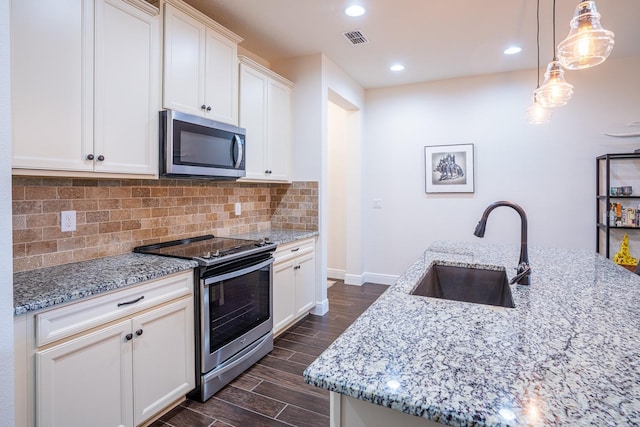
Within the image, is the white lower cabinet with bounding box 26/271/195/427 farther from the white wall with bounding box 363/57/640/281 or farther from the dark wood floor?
the white wall with bounding box 363/57/640/281

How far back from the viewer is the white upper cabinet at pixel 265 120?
3064 mm

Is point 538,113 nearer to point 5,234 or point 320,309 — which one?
point 320,309

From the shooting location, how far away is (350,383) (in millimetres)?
751

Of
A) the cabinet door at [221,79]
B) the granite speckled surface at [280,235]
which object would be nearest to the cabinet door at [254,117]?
the cabinet door at [221,79]

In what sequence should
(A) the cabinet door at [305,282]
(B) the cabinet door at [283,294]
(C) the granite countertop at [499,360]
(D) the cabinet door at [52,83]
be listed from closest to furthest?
(C) the granite countertop at [499,360] < (D) the cabinet door at [52,83] < (B) the cabinet door at [283,294] < (A) the cabinet door at [305,282]

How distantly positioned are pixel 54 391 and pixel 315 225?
256 centimetres

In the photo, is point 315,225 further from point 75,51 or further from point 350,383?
point 350,383

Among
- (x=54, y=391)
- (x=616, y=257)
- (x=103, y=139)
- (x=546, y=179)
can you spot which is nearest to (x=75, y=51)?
Answer: (x=103, y=139)

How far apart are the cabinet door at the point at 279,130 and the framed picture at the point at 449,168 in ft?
6.46

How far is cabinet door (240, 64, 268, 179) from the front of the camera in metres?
3.03

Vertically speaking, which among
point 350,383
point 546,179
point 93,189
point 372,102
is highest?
point 372,102

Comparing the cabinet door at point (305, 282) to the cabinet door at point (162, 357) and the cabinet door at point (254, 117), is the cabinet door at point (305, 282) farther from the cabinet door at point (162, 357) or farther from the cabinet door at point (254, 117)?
the cabinet door at point (162, 357)

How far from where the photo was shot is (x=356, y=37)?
3.24 metres

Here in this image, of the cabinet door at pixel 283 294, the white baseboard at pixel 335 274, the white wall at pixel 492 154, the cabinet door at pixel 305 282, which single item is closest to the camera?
the cabinet door at pixel 283 294
